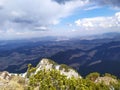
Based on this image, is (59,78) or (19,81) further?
(19,81)

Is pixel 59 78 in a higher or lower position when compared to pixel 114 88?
higher

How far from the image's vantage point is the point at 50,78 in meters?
82.1

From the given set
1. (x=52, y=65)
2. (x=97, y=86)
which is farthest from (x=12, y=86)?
(x=52, y=65)

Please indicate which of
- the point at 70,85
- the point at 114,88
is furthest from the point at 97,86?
the point at 70,85

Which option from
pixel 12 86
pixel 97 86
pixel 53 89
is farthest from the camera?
pixel 97 86

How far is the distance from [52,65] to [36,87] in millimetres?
74324

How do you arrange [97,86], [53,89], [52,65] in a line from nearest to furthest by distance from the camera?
[53,89] < [97,86] < [52,65]

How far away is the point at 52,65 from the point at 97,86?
52069 mm

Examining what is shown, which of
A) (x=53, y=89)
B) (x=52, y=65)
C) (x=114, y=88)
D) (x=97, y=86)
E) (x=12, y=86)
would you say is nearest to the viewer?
(x=53, y=89)

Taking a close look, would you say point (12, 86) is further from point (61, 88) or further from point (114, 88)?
point (114, 88)

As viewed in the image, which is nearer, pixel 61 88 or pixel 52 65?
pixel 61 88

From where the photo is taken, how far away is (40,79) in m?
80.9

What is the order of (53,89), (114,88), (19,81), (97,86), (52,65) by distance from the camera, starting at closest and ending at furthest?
(53,89) → (19,81) → (97,86) → (114,88) → (52,65)

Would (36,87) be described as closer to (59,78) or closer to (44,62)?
(59,78)
